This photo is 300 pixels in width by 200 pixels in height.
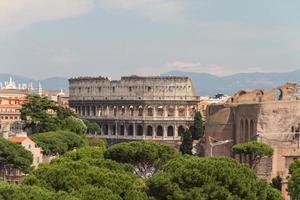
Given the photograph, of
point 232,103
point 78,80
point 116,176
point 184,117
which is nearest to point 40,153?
point 232,103

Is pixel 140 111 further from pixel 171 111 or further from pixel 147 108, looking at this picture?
pixel 171 111

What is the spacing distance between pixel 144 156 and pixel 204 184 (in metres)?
11.0

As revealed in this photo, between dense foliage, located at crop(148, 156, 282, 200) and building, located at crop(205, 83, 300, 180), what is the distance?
26643 millimetres

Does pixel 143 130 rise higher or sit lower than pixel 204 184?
lower

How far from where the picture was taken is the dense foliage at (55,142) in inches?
2689

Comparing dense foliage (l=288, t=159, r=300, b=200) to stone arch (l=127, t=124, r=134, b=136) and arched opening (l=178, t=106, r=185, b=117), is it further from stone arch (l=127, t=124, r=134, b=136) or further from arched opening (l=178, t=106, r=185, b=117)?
stone arch (l=127, t=124, r=134, b=136)

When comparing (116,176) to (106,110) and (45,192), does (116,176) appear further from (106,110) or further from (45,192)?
(106,110)

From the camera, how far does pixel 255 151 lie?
64.7 meters

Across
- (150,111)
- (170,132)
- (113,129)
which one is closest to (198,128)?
(170,132)

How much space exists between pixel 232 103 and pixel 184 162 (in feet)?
155

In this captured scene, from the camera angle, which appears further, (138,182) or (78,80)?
(78,80)

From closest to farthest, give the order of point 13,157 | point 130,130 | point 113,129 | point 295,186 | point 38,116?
point 295,186, point 13,157, point 38,116, point 130,130, point 113,129

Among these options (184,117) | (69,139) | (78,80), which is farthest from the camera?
(78,80)

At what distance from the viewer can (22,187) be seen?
32531 mm
